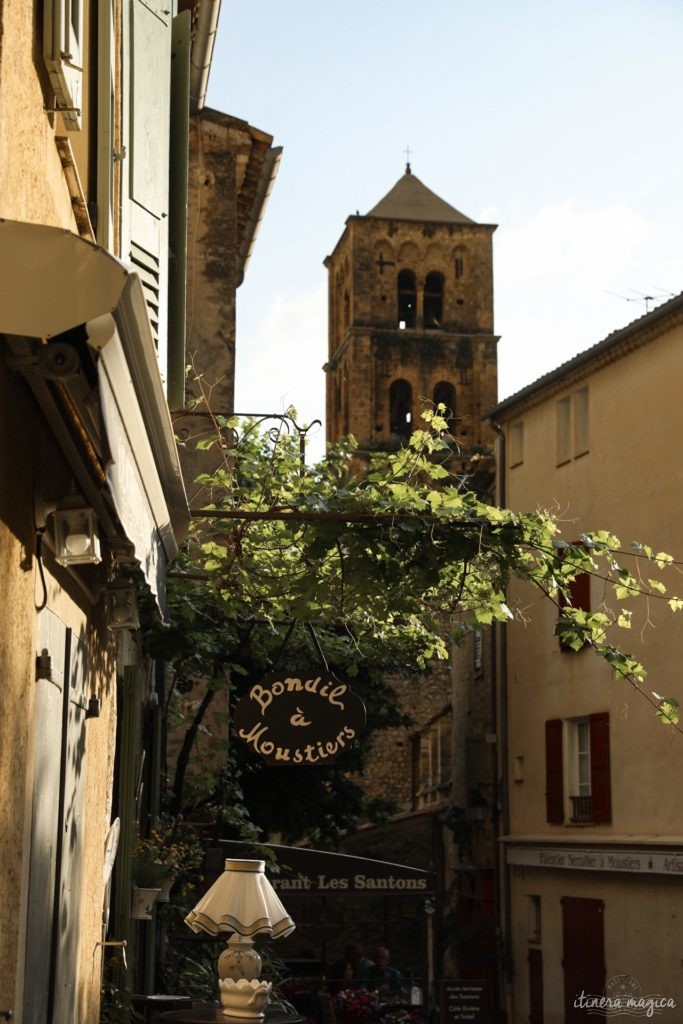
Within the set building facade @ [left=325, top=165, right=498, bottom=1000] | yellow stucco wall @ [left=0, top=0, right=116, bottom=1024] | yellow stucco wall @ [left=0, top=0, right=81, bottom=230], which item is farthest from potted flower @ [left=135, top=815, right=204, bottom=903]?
building facade @ [left=325, top=165, right=498, bottom=1000]

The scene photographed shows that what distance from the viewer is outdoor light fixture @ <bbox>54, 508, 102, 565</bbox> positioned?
447 cm

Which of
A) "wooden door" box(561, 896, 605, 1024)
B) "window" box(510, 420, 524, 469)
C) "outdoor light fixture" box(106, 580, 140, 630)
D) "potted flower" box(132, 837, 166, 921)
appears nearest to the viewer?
"outdoor light fixture" box(106, 580, 140, 630)

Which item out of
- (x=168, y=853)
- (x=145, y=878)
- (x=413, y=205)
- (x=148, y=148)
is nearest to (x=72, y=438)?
(x=148, y=148)

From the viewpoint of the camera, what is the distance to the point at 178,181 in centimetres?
757

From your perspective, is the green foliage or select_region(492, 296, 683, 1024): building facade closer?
the green foliage

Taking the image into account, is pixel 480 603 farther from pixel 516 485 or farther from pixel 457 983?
pixel 516 485

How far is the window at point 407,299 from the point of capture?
63719 millimetres

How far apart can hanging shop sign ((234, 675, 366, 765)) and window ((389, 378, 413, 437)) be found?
175 ft

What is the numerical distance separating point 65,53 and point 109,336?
122 centimetres

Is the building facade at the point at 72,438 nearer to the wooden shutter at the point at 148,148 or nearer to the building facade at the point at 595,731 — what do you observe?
the wooden shutter at the point at 148,148

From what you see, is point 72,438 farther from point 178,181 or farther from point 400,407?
point 400,407

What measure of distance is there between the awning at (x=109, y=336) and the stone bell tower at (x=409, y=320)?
54.6 meters

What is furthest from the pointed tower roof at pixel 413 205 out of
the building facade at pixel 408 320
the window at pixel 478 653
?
the window at pixel 478 653

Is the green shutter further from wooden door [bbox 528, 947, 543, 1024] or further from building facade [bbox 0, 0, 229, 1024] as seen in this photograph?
wooden door [bbox 528, 947, 543, 1024]
